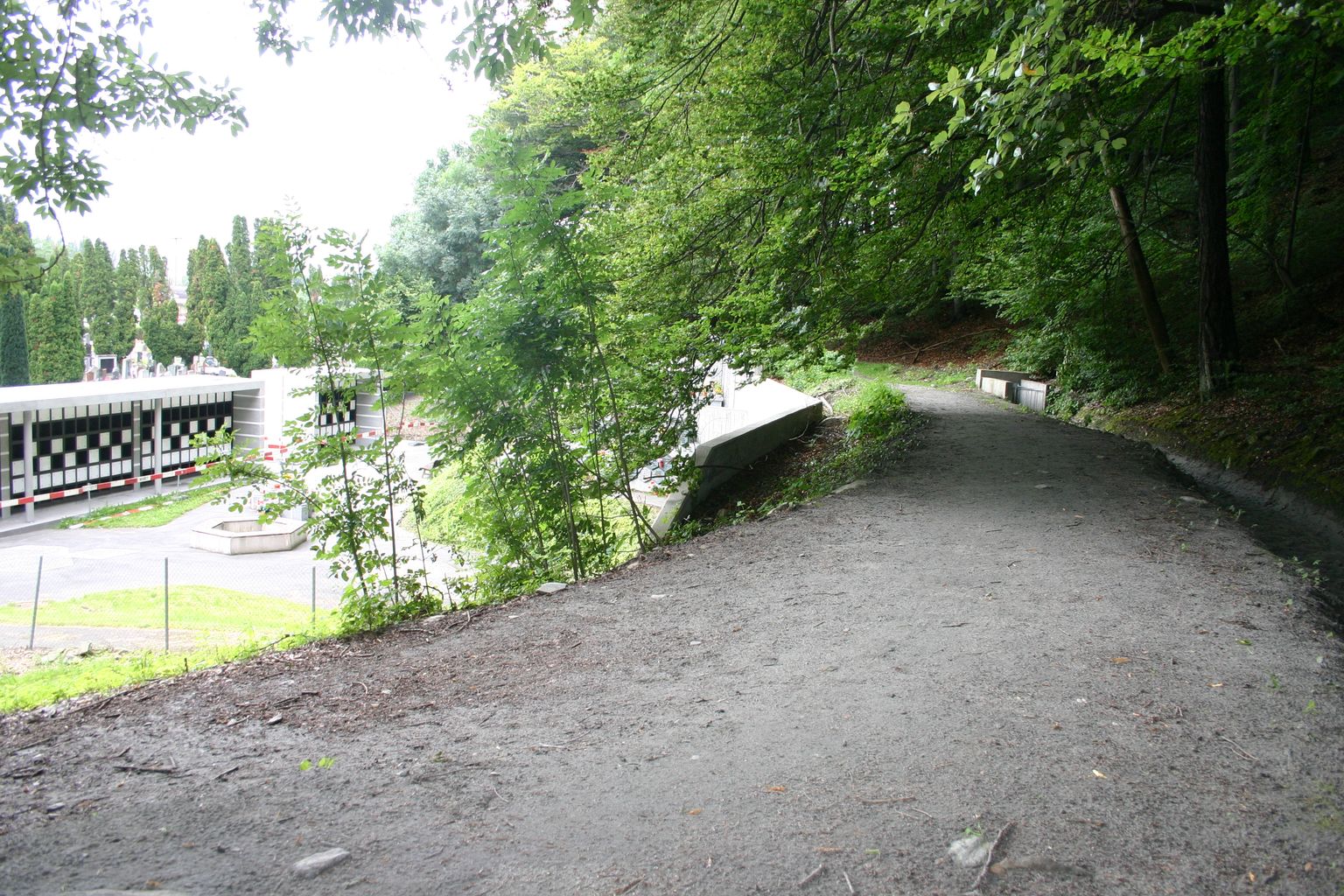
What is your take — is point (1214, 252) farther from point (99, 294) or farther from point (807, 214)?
point (99, 294)

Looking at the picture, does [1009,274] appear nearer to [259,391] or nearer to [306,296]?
[306,296]

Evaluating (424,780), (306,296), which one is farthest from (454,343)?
(424,780)

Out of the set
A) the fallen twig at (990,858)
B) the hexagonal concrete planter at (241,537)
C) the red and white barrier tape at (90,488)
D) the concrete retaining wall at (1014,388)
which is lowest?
the hexagonal concrete planter at (241,537)

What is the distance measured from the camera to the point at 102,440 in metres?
20.1

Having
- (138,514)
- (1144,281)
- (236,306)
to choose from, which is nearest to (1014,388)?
(1144,281)

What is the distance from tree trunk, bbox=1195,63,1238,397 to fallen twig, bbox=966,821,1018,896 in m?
9.66

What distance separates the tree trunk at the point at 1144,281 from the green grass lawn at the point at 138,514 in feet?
57.6

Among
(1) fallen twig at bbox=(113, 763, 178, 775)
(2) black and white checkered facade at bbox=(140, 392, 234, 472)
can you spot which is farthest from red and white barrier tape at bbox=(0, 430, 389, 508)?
(1) fallen twig at bbox=(113, 763, 178, 775)

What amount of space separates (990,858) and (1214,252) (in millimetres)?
10417

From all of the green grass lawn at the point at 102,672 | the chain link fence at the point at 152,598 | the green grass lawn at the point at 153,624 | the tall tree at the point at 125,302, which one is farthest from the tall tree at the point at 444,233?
the green grass lawn at the point at 102,672

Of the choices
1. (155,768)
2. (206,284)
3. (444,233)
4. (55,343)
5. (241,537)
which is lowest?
(241,537)

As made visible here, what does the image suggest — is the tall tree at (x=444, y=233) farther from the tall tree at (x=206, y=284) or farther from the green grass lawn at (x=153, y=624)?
the green grass lawn at (x=153, y=624)

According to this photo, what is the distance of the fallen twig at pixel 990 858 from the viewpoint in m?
2.25

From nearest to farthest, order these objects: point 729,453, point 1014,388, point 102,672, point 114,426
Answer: point 102,672
point 729,453
point 1014,388
point 114,426
